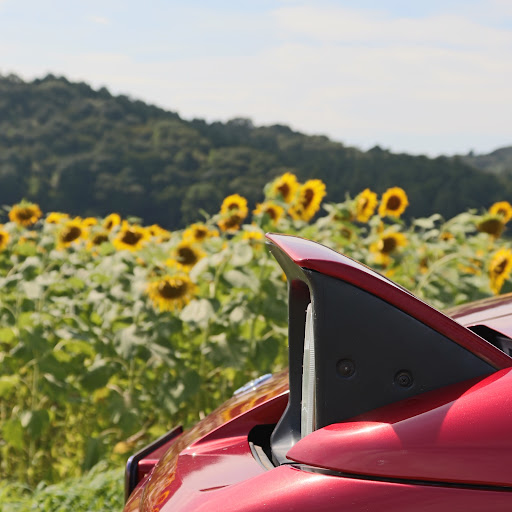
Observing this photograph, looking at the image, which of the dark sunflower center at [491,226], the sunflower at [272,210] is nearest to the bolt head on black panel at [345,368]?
the sunflower at [272,210]

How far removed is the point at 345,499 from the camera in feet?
3.69

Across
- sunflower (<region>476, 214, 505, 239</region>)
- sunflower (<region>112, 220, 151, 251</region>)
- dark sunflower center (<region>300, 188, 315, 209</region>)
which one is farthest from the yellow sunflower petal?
sunflower (<region>476, 214, 505, 239</region>)

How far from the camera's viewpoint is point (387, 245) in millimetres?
5223

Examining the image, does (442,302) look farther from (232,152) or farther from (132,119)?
(132,119)

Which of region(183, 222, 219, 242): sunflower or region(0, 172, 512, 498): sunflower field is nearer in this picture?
region(0, 172, 512, 498): sunflower field

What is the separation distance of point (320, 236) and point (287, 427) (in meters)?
3.75

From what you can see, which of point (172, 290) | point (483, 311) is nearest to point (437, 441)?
point (483, 311)

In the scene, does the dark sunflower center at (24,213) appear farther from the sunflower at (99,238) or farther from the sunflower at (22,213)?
the sunflower at (99,238)

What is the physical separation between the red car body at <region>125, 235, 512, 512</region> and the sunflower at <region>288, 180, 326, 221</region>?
4.10 meters

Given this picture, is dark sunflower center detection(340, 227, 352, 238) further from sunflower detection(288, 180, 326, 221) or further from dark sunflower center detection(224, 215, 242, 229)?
dark sunflower center detection(224, 215, 242, 229)

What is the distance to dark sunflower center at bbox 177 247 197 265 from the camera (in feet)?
15.8

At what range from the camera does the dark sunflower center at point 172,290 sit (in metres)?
4.24

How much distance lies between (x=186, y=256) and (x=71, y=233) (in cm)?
137

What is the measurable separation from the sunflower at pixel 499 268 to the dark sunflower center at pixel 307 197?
1.34 m
